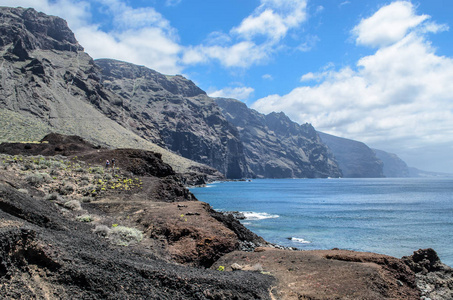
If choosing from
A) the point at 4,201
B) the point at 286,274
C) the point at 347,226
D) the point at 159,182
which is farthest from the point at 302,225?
the point at 4,201

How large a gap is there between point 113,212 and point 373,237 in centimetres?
2980

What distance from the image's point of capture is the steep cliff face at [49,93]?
3511 inches

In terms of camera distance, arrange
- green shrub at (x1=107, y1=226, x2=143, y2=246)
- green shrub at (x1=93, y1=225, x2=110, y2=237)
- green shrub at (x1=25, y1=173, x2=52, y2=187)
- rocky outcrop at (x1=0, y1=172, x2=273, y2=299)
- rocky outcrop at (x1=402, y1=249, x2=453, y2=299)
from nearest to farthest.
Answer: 1. rocky outcrop at (x1=0, y1=172, x2=273, y2=299)
2. rocky outcrop at (x1=402, y1=249, x2=453, y2=299)
3. green shrub at (x1=107, y1=226, x2=143, y2=246)
4. green shrub at (x1=93, y1=225, x2=110, y2=237)
5. green shrub at (x1=25, y1=173, x2=52, y2=187)

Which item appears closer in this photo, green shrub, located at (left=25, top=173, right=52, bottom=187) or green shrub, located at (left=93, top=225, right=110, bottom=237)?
green shrub, located at (left=93, top=225, right=110, bottom=237)

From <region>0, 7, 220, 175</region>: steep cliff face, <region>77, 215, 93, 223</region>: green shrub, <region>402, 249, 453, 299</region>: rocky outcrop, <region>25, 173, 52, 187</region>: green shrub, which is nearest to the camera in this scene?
<region>402, 249, 453, 299</region>: rocky outcrop

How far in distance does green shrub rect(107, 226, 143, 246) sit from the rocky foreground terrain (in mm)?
53

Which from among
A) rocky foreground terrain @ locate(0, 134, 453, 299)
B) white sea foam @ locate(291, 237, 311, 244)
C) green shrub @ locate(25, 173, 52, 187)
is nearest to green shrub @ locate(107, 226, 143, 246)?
rocky foreground terrain @ locate(0, 134, 453, 299)

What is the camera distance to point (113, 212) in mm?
20203

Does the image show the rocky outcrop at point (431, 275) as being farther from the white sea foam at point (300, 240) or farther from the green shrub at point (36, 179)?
the green shrub at point (36, 179)

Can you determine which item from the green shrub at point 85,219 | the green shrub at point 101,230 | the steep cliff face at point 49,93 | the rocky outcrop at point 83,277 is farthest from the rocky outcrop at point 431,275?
the steep cliff face at point 49,93

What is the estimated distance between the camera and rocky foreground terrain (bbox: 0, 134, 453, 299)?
7438 millimetres

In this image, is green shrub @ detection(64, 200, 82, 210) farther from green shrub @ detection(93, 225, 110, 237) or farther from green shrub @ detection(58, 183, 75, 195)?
green shrub @ detection(93, 225, 110, 237)

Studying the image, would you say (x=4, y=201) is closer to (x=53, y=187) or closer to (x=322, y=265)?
(x=53, y=187)

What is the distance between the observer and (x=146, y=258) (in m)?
12.1
